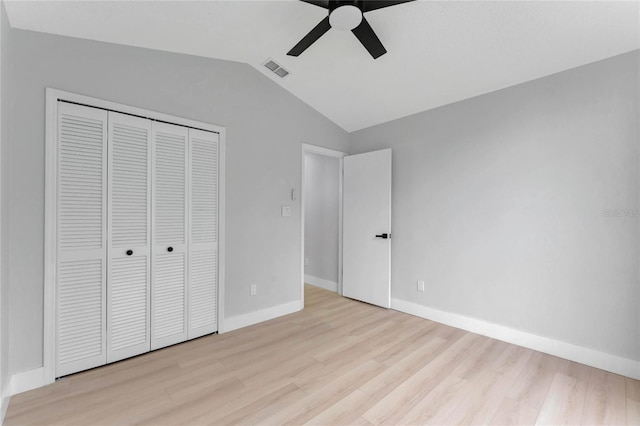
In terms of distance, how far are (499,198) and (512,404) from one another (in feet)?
5.82

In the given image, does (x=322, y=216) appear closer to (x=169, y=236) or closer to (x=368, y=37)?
(x=169, y=236)

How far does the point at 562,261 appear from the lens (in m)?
2.48

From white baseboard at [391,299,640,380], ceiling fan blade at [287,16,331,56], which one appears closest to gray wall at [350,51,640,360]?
white baseboard at [391,299,640,380]

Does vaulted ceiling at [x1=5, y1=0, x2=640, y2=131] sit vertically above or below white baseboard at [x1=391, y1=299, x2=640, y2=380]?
above

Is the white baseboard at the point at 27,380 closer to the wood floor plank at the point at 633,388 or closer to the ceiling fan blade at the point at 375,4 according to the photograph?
the ceiling fan blade at the point at 375,4

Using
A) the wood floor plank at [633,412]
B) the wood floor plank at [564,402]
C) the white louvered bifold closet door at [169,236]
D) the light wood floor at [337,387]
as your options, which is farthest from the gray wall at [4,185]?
the wood floor plank at [633,412]

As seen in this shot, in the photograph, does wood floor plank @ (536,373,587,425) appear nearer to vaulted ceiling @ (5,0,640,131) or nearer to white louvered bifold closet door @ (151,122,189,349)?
vaulted ceiling @ (5,0,640,131)

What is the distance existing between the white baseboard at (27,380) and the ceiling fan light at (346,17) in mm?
3105

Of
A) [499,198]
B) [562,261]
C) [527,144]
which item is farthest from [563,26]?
[562,261]

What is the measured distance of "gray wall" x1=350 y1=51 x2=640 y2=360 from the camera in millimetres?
2234

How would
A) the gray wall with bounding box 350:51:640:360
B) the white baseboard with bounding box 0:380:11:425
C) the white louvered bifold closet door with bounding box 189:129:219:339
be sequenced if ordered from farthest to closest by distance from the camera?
the white louvered bifold closet door with bounding box 189:129:219:339 → the gray wall with bounding box 350:51:640:360 → the white baseboard with bounding box 0:380:11:425

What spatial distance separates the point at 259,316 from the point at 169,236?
131 cm

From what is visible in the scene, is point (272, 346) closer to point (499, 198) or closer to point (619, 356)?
point (499, 198)

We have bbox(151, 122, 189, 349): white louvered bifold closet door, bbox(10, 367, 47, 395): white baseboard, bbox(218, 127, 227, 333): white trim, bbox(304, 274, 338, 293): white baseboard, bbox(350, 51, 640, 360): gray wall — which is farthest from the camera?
bbox(304, 274, 338, 293): white baseboard
